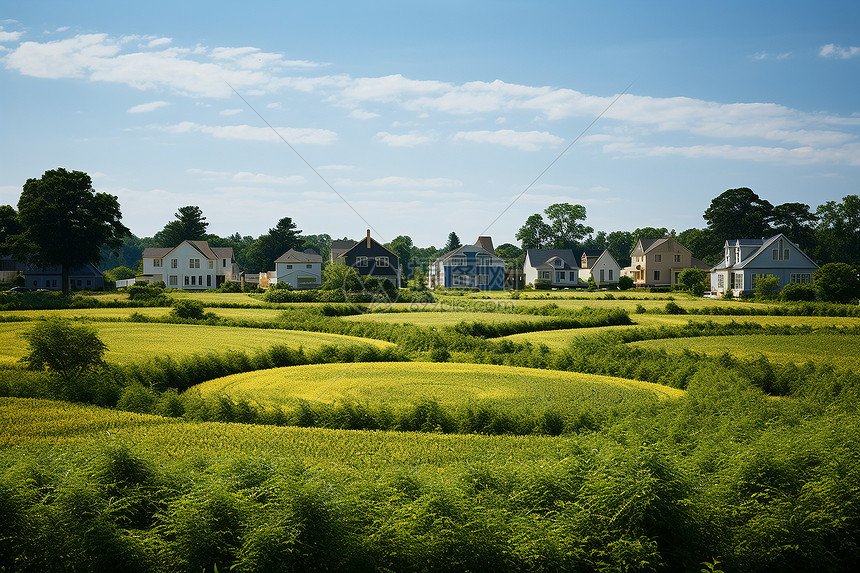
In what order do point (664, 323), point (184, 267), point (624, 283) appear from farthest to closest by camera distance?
point (624, 283)
point (184, 267)
point (664, 323)

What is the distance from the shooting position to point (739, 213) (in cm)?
9456

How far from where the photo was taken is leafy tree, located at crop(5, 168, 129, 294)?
46.2m

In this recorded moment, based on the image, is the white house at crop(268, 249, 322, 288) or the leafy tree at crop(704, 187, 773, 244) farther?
the leafy tree at crop(704, 187, 773, 244)

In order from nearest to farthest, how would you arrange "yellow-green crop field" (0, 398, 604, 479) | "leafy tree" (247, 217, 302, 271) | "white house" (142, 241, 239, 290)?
"yellow-green crop field" (0, 398, 604, 479)
"white house" (142, 241, 239, 290)
"leafy tree" (247, 217, 302, 271)

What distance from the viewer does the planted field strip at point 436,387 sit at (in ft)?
59.4

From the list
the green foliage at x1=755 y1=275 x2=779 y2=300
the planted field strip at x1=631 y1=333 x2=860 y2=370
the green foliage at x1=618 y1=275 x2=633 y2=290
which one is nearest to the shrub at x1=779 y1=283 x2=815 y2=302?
the green foliage at x1=755 y1=275 x2=779 y2=300

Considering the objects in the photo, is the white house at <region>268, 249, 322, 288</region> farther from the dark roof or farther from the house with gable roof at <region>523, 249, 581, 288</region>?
the dark roof

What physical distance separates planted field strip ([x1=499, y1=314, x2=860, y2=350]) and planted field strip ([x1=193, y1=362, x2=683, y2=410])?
7.60m

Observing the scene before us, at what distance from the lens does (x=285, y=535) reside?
6.50 metres

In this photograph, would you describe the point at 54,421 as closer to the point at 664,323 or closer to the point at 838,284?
the point at 664,323

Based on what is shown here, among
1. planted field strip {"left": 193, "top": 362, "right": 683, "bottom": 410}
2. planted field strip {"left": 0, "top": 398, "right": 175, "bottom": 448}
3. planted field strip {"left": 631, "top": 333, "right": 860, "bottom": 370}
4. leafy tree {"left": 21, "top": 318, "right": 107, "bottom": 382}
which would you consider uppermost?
leafy tree {"left": 21, "top": 318, "right": 107, "bottom": 382}

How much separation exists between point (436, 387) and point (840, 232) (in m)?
108

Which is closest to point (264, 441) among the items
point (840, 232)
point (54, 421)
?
point (54, 421)

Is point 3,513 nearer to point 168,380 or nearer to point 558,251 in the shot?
point 168,380
